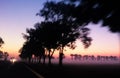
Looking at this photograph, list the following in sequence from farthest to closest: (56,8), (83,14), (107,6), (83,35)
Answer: (83,35) → (56,8) → (83,14) → (107,6)

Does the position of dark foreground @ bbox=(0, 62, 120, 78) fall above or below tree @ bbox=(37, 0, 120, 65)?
below

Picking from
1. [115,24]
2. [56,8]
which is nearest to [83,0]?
[115,24]

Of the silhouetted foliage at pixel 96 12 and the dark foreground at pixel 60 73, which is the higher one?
the silhouetted foliage at pixel 96 12

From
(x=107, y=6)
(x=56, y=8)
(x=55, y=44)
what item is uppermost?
(x=56, y=8)

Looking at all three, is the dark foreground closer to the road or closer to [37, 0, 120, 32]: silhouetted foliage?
the road

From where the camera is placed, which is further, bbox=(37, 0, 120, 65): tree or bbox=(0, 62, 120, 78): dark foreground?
bbox=(0, 62, 120, 78): dark foreground

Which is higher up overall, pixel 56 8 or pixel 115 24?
pixel 56 8

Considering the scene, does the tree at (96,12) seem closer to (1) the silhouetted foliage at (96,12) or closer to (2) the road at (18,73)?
(1) the silhouetted foliage at (96,12)

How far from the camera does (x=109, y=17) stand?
11.2 meters

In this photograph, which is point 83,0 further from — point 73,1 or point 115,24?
point 115,24

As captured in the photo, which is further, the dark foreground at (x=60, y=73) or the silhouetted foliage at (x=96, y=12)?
the dark foreground at (x=60, y=73)

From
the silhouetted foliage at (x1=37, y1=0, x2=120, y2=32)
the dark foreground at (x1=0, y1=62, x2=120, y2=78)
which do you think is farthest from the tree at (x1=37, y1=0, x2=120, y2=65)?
the dark foreground at (x1=0, y1=62, x2=120, y2=78)

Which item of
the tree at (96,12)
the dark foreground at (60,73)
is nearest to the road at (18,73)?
the dark foreground at (60,73)

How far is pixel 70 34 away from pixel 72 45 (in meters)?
4.04
